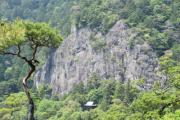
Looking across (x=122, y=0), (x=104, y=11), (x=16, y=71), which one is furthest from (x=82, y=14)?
(x=16, y=71)

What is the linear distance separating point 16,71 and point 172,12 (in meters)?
60.1

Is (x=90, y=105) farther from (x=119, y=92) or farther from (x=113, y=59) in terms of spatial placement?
(x=113, y=59)

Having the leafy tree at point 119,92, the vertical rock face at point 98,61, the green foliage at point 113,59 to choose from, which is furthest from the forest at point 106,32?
the green foliage at point 113,59

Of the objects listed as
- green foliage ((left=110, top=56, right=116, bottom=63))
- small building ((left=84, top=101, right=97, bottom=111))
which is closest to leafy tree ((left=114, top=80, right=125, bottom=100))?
small building ((left=84, top=101, right=97, bottom=111))

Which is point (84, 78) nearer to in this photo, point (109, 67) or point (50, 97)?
point (109, 67)

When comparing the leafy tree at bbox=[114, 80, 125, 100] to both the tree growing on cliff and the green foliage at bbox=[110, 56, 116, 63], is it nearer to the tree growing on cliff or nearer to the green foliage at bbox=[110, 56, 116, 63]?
the green foliage at bbox=[110, 56, 116, 63]

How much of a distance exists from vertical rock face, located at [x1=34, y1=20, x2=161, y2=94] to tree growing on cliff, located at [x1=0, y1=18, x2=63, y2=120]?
41845 mm

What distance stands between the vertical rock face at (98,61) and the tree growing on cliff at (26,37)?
4184cm

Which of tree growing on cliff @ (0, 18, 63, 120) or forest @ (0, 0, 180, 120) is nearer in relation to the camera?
tree growing on cliff @ (0, 18, 63, 120)

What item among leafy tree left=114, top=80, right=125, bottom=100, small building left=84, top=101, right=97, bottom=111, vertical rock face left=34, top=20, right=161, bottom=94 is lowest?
small building left=84, top=101, right=97, bottom=111

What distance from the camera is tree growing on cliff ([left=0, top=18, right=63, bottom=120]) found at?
9.73 metres

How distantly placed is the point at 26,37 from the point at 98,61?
1941 inches

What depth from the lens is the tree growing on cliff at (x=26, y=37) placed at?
973 cm

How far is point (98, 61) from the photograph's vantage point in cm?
5988
